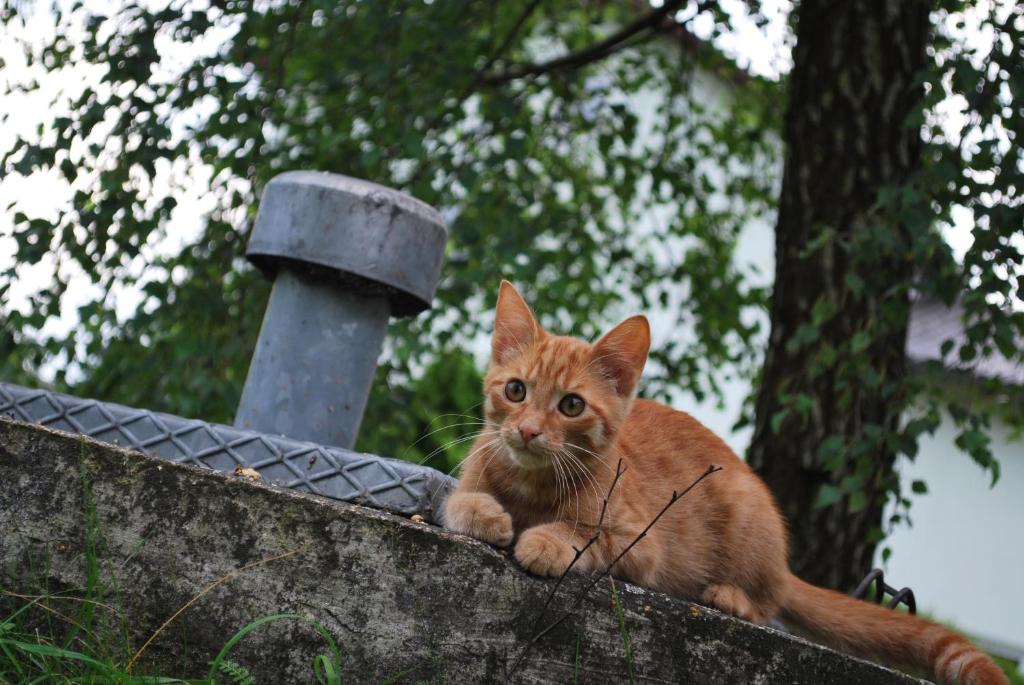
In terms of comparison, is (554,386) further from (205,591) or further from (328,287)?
(205,591)

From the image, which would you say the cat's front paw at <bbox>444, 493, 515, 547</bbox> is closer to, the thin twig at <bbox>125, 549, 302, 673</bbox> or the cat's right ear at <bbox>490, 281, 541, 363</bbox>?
the thin twig at <bbox>125, 549, 302, 673</bbox>

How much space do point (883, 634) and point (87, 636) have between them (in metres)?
1.77

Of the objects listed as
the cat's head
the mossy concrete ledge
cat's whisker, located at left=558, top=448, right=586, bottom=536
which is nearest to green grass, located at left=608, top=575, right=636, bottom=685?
the mossy concrete ledge

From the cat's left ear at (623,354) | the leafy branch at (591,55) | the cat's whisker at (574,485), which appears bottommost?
the cat's whisker at (574,485)

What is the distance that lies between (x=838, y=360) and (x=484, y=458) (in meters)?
1.85

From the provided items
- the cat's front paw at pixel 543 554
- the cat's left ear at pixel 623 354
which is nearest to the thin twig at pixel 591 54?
the cat's left ear at pixel 623 354

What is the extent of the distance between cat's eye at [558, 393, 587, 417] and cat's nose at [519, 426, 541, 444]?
0.15m

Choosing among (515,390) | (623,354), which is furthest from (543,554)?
(623,354)

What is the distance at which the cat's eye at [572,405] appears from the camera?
2510 millimetres

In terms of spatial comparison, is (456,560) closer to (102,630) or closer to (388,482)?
(388,482)

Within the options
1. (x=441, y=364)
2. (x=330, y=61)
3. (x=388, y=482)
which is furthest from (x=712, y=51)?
(x=388, y=482)

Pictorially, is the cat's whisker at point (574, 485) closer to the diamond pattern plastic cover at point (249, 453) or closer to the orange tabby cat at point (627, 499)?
the orange tabby cat at point (627, 499)

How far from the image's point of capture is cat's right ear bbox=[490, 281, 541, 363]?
2.74 metres

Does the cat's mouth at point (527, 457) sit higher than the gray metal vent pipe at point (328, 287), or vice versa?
the gray metal vent pipe at point (328, 287)
